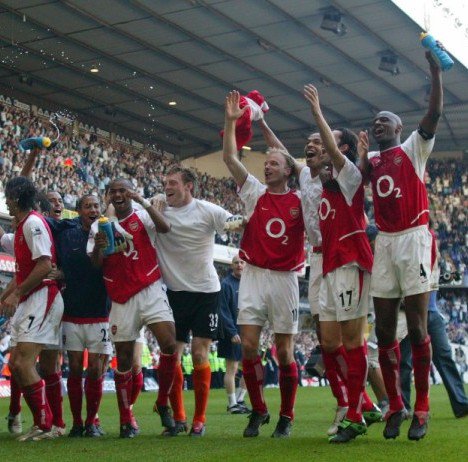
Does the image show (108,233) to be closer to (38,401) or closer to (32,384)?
(32,384)

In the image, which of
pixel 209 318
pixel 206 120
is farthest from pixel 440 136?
pixel 209 318

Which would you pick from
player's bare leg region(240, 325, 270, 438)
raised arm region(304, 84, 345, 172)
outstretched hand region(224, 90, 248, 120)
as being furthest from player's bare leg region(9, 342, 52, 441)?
raised arm region(304, 84, 345, 172)

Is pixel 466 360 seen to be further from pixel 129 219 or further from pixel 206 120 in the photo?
pixel 129 219

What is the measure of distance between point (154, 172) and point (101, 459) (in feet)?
102

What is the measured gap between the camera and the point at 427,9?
27.8 m

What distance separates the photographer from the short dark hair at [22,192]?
8430mm

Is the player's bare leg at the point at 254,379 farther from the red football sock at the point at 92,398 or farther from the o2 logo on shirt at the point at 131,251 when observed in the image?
the red football sock at the point at 92,398

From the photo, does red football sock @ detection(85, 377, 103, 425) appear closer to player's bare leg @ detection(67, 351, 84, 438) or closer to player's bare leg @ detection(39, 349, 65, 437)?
player's bare leg @ detection(67, 351, 84, 438)

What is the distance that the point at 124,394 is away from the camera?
8414mm

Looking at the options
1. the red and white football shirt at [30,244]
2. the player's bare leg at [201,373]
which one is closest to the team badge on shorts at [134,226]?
the red and white football shirt at [30,244]

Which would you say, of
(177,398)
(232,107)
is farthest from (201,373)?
(232,107)

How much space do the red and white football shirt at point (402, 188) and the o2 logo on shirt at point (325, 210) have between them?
37cm

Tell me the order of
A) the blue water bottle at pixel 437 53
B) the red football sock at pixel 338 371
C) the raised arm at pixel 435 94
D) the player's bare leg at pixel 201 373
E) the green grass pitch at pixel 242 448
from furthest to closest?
1. the player's bare leg at pixel 201 373
2. the red football sock at pixel 338 371
3. the raised arm at pixel 435 94
4. the blue water bottle at pixel 437 53
5. the green grass pitch at pixel 242 448

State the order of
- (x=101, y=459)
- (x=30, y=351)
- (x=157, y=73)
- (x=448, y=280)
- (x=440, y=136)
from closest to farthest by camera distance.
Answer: (x=101, y=459)
(x=30, y=351)
(x=448, y=280)
(x=157, y=73)
(x=440, y=136)
